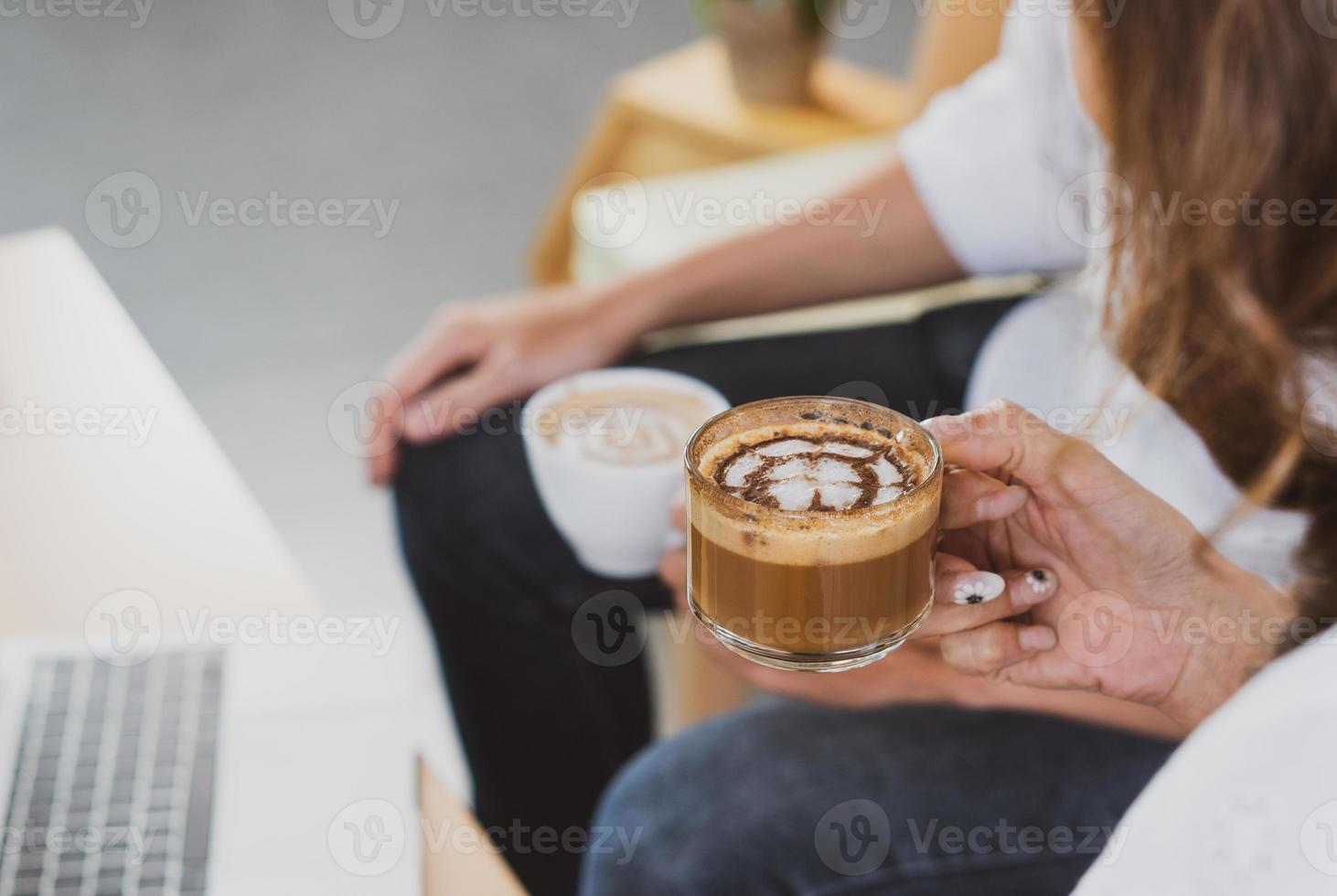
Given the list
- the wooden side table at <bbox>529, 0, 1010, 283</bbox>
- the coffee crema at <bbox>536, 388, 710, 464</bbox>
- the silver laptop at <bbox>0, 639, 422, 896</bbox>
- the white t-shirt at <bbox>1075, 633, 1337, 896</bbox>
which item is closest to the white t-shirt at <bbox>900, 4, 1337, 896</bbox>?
the white t-shirt at <bbox>1075, 633, 1337, 896</bbox>

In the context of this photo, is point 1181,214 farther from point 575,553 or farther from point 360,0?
point 360,0

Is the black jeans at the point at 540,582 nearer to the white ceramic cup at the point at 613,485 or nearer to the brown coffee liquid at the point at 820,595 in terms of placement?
the white ceramic cup at the point at 613,485

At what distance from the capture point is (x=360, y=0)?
4.00 meters

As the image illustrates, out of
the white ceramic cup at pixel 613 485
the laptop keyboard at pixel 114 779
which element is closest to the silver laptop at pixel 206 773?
the laptop keyboard at pixel 114 779

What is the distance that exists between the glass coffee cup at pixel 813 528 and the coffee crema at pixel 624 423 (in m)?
0.26

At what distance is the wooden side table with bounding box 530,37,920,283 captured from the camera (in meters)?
1.98

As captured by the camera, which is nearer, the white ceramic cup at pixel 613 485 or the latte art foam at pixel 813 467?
the latte art foam at pixel 813 467

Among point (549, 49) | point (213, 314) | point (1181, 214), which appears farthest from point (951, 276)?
point (549, 49)

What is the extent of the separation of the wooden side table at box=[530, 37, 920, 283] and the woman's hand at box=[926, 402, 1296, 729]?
132 cm

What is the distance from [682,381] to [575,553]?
0.23m

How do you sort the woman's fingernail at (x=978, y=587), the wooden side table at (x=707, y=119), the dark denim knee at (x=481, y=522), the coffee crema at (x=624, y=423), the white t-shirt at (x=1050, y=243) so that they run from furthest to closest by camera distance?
the wooden side table at (x=707, y=119), the dark denim knee at (x=481, y=522), the coffee crema at (x=624, y=423), the white t-shirt at (x=1050, y=243), the woman's fingernail at (x=978, y=587)

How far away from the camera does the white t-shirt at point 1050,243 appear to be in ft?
2.66

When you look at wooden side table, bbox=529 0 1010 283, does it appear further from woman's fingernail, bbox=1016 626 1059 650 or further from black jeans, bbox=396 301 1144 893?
woman's fingernail, bbox=1016 626 1059 650

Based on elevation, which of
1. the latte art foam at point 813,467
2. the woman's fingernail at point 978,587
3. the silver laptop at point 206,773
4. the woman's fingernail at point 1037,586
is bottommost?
the silver laptop at point 206,773
